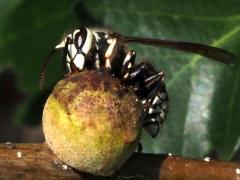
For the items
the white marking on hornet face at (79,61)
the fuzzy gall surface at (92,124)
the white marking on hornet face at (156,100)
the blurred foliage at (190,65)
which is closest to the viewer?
the fuzzy gall surface at (92,124)

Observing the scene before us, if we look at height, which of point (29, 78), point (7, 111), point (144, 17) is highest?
point (144, 17)

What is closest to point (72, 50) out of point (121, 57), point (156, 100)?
point (121, 57)

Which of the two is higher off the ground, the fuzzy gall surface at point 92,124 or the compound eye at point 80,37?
the compound eye at point 80,37

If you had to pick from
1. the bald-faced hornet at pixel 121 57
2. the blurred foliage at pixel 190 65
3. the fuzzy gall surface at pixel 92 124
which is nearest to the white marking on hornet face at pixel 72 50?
the bald-faced hornet at pixel 121 57

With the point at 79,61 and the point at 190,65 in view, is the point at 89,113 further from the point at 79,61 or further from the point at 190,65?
the point at 190,65

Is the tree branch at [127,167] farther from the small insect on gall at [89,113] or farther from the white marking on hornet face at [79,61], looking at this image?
the white marking on hornet face at [79,61]

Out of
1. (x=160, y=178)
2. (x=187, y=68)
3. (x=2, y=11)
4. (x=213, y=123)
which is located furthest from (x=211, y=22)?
(x=2, y=11)

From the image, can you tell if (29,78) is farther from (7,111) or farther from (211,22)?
(7,111)

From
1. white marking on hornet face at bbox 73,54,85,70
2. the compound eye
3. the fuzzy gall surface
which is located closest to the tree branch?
the fuzzy gall surface
